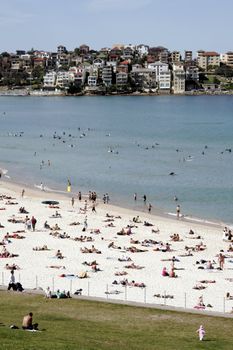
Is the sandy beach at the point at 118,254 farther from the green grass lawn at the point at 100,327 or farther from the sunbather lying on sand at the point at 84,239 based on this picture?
the green grass lawn at the point at 100,327

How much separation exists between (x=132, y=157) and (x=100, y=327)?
54620 mm

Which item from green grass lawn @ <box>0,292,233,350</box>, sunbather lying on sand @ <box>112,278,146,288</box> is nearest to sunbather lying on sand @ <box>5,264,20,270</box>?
sunbather lying on sand @ <box>112,278,146,288</box>

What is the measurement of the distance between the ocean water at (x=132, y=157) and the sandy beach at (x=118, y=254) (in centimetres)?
537

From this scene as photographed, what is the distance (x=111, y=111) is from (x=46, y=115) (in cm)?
1806

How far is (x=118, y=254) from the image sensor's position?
31.7m

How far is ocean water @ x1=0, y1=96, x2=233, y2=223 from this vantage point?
166 feet

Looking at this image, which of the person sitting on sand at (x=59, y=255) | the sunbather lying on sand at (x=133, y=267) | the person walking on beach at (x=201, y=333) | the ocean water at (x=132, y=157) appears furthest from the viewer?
the ocean water at (x=132, y=157)

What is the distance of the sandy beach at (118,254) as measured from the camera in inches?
1014

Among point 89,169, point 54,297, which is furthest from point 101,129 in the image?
point 54,297

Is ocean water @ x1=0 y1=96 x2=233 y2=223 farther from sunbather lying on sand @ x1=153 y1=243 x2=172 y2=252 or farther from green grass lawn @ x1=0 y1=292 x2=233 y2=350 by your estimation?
green grass lawn @ x1=0 y1=292 x2=233 y2=350

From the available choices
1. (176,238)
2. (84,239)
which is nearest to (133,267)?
(84,239)

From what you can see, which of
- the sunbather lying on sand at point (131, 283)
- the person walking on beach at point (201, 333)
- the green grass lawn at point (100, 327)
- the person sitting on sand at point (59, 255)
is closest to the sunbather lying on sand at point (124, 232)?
the person sitting on sand at point (59, 255)

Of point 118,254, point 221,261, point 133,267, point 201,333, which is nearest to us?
point 201,333

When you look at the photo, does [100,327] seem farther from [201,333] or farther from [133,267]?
[133,267]
